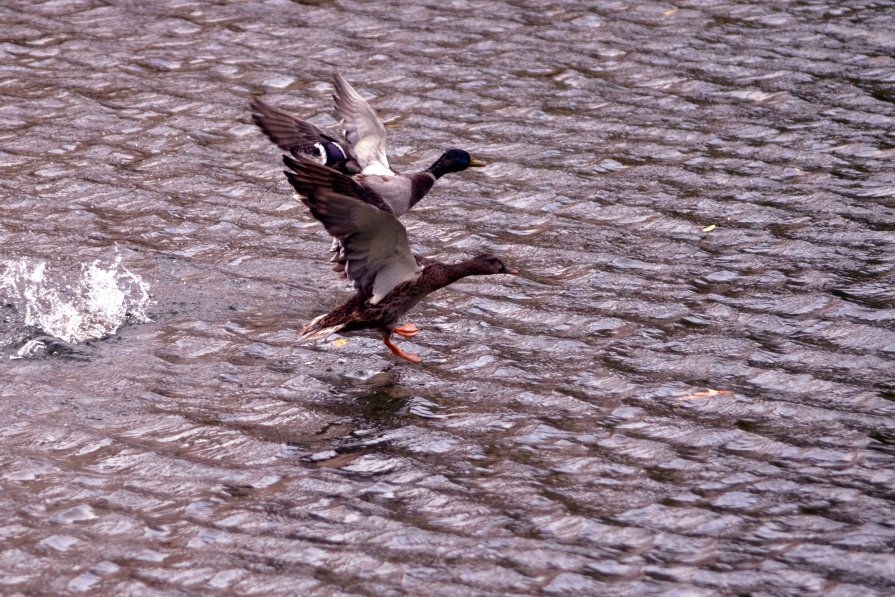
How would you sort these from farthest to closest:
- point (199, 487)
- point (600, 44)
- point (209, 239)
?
1. point (600, 44)
2. point (209, 239)
3. point (199, 487)

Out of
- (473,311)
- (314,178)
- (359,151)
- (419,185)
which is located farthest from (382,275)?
(359,151)

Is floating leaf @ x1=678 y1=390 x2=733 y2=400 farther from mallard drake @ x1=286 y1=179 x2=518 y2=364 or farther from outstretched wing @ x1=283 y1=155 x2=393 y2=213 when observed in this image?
outstretched wing @ x1=283 y1=155 x2=393 y2=213

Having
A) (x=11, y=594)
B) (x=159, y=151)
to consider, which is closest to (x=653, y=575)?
(x=11, y=594)

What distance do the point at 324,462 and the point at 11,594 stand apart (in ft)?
5.58

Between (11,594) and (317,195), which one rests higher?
(317,195)

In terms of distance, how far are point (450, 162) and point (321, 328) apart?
2.46 metres

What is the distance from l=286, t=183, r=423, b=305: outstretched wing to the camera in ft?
22.8

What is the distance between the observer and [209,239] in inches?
354

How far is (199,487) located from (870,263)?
4893 mm

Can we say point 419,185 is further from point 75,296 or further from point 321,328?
point 75,296

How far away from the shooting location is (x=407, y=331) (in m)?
7.93

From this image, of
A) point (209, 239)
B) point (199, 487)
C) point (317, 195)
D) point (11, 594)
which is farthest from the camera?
point (209, 239)

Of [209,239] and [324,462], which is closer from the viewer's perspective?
[324,462]

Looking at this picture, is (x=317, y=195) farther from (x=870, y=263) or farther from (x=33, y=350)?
(x=870, y=263)
